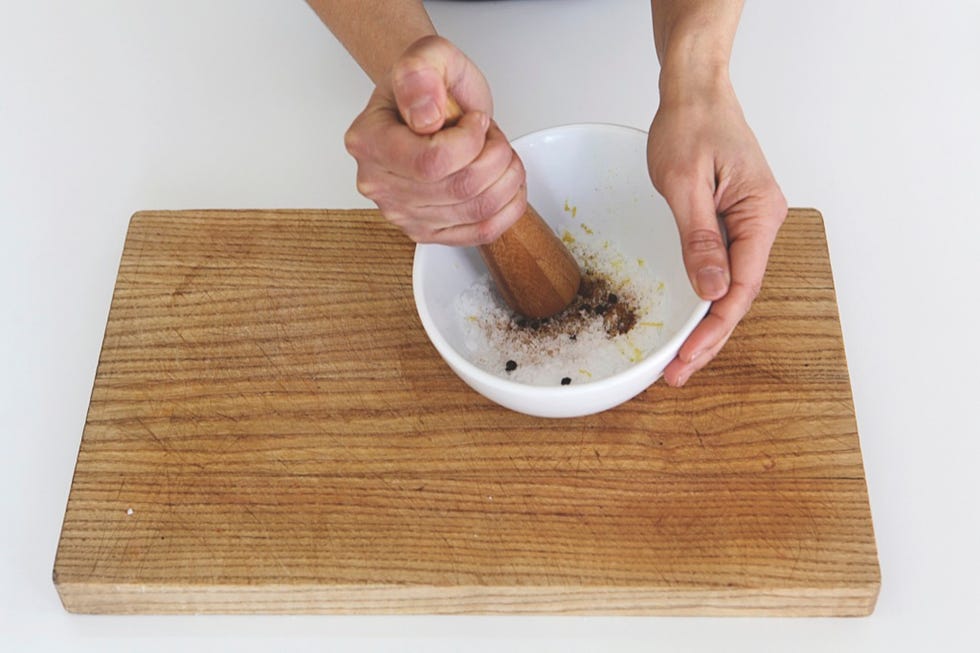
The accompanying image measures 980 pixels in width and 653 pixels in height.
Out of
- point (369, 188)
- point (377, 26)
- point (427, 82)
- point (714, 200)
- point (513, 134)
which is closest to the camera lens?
point (427, 82)

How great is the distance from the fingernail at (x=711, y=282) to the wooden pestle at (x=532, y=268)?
0.16 m

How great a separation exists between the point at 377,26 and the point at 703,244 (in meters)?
0.41

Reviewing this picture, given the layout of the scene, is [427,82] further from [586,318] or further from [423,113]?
[586,318]

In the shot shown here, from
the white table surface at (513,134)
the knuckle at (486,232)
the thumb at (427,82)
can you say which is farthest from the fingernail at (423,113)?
the white table surface at (513,134)

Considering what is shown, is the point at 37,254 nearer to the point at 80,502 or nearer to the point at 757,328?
the point at 80,502

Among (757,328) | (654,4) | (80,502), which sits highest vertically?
(654,4)

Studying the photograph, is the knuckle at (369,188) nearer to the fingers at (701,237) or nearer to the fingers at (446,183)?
the fingers at (446,183)

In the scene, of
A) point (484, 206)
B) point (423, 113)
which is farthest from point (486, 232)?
point (423, 113)

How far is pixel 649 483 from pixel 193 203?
2.18 feet

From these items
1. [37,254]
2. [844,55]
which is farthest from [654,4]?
[37,254]

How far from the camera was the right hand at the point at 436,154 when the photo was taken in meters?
0.84

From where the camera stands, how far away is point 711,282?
968mm

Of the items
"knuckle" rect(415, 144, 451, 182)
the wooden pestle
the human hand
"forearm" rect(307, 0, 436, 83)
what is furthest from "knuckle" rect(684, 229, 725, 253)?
"forearm" rect(307, 0, 436, 83)

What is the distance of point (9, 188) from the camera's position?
56.4 inches
